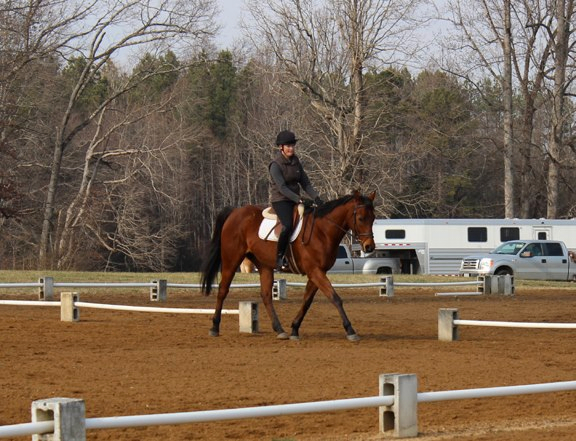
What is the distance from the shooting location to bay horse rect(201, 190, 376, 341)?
16.3 meters

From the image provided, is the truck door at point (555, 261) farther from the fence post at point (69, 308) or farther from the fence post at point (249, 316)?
the fence post at point (249, 316)

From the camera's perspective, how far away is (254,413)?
7812mm

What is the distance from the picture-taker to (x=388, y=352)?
14.8m

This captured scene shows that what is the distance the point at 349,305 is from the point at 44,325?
8859 mm

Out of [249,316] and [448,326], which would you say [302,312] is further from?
[448,326]

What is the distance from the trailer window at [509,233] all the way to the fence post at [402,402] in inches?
1577

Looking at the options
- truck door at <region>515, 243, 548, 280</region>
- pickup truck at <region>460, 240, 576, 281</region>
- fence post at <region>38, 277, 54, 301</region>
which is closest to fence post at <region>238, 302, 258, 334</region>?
fence post at <region>38, 277, 54, 301</region>

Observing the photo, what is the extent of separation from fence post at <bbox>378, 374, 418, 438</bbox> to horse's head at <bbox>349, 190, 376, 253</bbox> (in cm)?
731

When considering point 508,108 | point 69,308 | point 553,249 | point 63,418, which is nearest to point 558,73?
point 508,108

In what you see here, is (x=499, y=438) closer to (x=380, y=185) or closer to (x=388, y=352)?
(x=388, y=352)

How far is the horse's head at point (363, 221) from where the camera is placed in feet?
53.1

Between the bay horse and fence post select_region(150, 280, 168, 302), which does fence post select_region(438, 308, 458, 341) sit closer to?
the bay horse

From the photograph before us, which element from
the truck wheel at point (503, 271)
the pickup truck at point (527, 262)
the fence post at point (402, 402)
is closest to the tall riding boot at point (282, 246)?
the fence post at point (402, 402)

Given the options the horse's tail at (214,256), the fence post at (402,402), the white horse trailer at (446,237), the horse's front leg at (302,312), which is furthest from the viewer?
the white horse trailer at (446,237)
